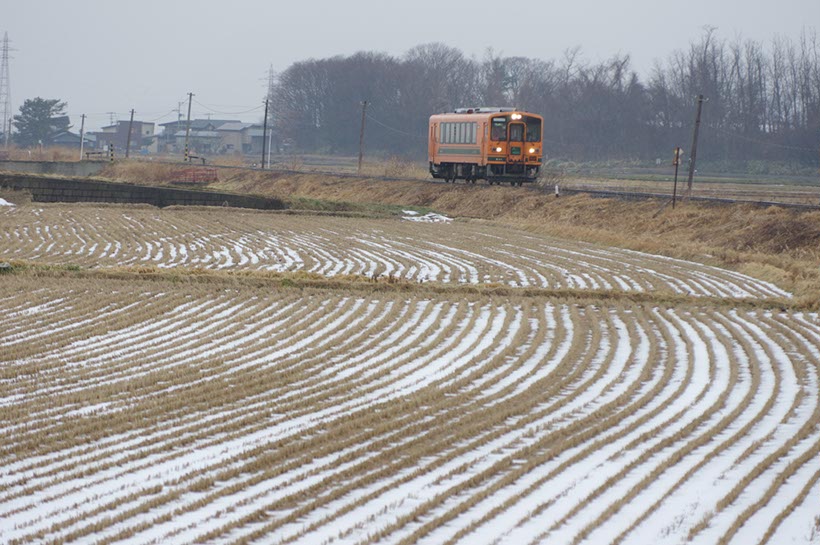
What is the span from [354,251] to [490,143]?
15.0m

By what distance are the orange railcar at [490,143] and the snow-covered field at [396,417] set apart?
20921mm

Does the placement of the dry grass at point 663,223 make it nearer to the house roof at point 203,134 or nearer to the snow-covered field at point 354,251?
the snow-covered field at point 354,251

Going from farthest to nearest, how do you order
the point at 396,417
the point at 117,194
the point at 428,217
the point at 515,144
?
the point at 117,194 < the point at 515,144 < the point at 428,217 < the point at 396,417

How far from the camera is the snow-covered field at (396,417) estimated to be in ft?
21.2

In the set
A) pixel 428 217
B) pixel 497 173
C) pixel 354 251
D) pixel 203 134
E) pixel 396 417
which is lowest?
pixel 396 417

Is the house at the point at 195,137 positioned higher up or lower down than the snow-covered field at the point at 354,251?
higher up

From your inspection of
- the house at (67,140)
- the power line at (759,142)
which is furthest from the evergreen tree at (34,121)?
the power line at (759,142)

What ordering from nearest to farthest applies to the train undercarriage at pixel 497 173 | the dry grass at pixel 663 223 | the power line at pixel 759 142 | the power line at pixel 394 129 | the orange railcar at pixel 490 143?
the dry grass at pixel 663 223, the orange railcar at pixel 490 143, the train undercarriage at pixel 497 173, the power line at pixel 759 142, the power line at pixel 394 129

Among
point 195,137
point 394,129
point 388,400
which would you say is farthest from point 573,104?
point 388,400

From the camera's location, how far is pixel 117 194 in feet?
129

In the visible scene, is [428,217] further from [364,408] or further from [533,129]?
[364,408]

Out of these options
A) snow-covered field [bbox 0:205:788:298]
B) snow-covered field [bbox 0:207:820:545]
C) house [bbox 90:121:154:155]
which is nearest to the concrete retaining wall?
snow-covered field [bbox 0:205:788:298]

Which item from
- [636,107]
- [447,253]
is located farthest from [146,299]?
[636,107]

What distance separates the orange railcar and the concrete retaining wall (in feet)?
23.9
